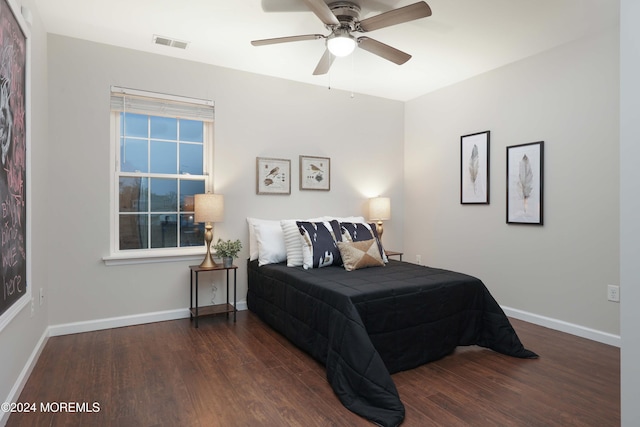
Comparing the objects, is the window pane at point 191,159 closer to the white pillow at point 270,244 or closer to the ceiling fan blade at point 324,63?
the white pillow at point 270,244

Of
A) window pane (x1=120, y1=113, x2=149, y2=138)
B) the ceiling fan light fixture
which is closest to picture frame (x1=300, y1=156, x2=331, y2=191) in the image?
window pane (x1=120, y1=113, x2=149, y2=138)

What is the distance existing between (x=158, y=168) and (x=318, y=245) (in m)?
1.80

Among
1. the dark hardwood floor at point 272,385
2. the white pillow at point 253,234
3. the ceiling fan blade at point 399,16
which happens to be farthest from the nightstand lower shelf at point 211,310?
the ceiling fan blade at point 399,16

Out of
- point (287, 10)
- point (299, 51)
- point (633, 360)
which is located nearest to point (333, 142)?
point (299, 51)

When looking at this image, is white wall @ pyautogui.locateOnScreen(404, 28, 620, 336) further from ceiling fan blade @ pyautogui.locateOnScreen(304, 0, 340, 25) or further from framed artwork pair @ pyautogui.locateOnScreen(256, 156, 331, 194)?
ceiling fan blade @ pyautogui.locateOnScreen(304, 0, 340, 25)

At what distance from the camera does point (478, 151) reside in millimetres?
4164

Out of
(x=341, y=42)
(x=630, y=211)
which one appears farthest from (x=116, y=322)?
(x=630, y=211)

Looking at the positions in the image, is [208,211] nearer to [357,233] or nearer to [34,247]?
[34,247]

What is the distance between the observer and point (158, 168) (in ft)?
12.3

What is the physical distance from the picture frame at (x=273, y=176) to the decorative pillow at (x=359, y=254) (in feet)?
3.87

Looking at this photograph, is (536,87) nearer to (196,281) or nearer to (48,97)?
(196,281)

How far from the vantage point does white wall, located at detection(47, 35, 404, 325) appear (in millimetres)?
3277

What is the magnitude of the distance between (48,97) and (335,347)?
10.4ft

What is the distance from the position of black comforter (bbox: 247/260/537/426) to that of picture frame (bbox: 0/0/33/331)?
1781mm
